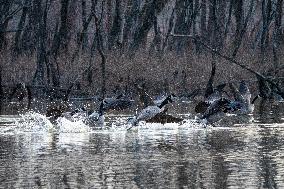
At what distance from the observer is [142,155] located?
38.7 ft

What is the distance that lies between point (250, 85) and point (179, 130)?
13804mm

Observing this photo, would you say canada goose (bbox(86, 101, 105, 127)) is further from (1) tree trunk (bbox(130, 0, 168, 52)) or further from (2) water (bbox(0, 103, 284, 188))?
(1) tree trunk (bbox(130, 0, 168, 52))

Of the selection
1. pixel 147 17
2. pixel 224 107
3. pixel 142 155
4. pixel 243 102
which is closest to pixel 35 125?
pixel 224 107

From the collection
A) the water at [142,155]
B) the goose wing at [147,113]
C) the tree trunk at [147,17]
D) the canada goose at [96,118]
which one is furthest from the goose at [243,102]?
the tree trunk at [147,17]

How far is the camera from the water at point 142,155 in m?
9.39

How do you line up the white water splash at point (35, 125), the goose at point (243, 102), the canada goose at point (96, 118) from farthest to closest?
the goose at point (243, 102) → the canada goose at point (96, 118) → the white water splash at point (35, 125)

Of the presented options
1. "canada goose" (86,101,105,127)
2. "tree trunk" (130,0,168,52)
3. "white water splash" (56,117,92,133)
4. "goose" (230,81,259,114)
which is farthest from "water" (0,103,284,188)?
"tree trunk" (130,0,168,52)

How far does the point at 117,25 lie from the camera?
126ft

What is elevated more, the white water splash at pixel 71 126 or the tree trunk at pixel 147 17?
the tree trunk at pixel 147 17

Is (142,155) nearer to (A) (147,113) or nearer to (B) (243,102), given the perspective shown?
(A) (147,113)

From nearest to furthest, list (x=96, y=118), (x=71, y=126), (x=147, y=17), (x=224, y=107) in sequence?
(x=71, y=126)
(x=96, y=118)
(x=224, y=107)
(x=147, y=17)

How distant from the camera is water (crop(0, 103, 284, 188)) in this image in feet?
30.8

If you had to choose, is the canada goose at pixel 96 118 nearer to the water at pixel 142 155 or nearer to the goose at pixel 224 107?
the water at pixel 142 155

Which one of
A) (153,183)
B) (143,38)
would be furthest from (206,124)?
(143,38)
